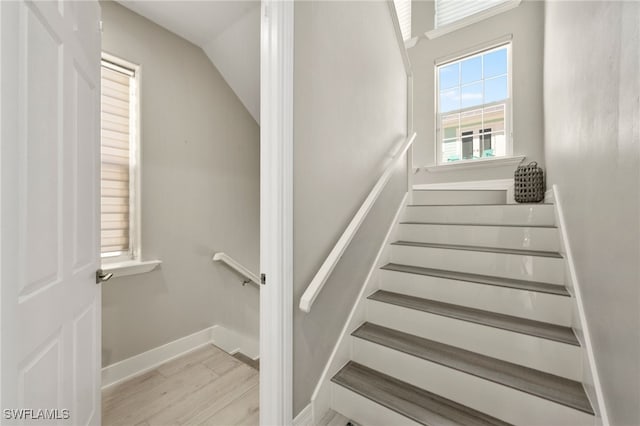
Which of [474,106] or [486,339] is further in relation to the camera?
[474,106]

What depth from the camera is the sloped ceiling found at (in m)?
2.01

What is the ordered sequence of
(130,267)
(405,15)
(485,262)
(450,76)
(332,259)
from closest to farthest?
1. (332,259)
2. (485,262)
3. (130,267)
4. (450,76)
5. (405,15)

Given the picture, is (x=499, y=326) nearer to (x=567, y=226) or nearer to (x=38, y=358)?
(x=567, y=226)

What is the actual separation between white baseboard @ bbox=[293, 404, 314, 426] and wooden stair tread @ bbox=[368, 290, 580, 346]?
29.1 inches

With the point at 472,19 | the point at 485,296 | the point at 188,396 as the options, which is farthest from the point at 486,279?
the point at 472,19

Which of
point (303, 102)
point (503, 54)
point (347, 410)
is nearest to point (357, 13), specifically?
point (303, 102)

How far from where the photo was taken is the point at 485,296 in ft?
5.39

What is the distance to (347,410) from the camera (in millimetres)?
1462

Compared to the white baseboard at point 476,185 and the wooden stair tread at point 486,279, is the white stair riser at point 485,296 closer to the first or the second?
the wooden stair tread at point 486,279

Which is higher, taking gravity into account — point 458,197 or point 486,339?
point 458,197

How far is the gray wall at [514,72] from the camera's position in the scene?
3.14 meters

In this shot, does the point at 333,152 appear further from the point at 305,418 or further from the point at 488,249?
the point at 305,418

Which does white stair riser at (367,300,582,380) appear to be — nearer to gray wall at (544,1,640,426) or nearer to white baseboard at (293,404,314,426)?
gray wall at (544,1,640,426)

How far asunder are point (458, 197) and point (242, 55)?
298cm
